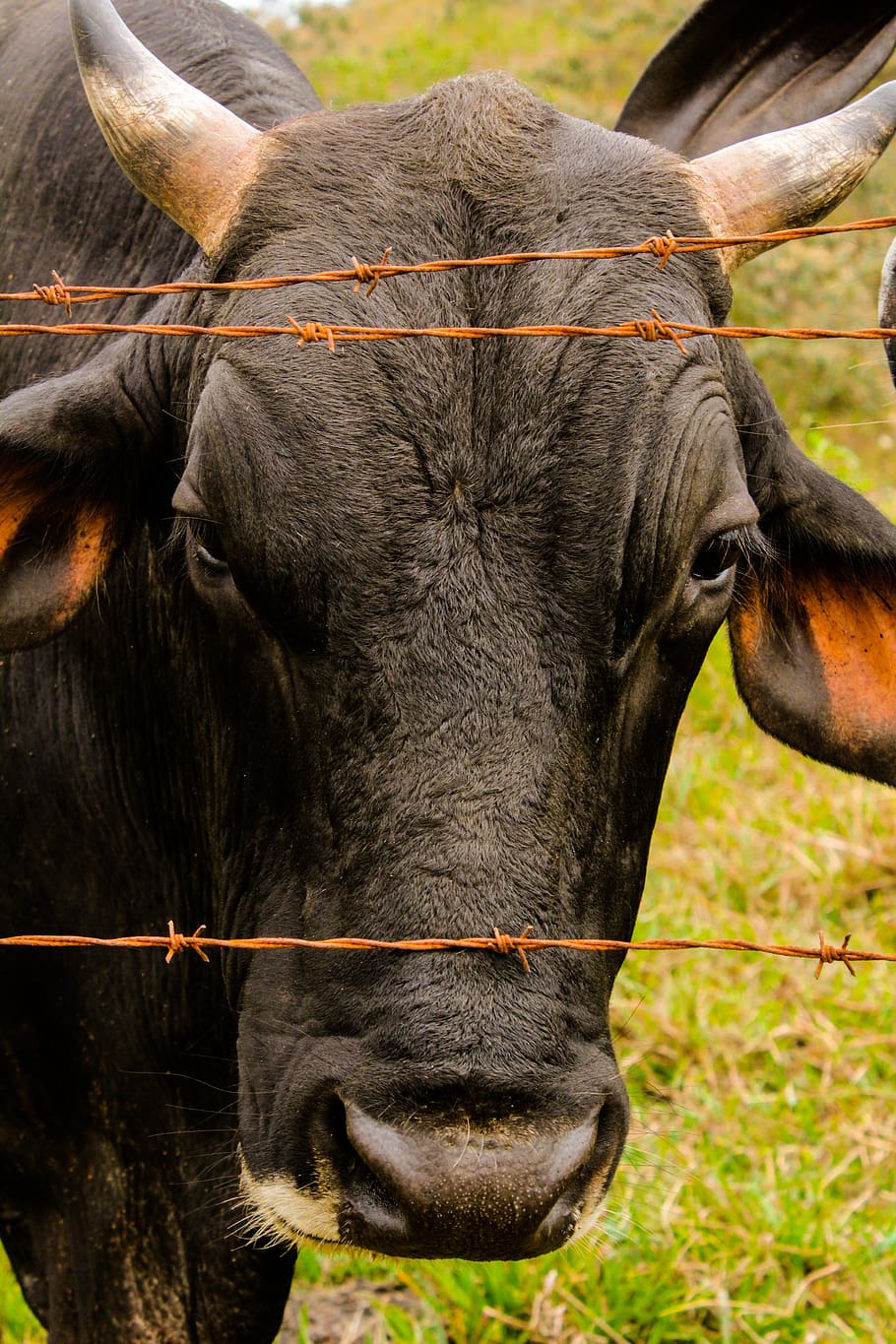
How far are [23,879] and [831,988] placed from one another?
124 inches

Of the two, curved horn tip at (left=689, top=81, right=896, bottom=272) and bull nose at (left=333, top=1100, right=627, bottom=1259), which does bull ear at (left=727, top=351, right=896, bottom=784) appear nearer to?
curved horn tip at (left=689, top=81, right=896, bottom=272)

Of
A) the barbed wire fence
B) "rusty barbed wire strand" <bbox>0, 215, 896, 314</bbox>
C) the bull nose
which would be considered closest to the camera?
the bull nose

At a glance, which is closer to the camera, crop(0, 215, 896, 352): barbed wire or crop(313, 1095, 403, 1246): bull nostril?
crop(313, 1095, 403, 1246): bull nostril

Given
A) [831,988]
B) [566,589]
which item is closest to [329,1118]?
[566,589]

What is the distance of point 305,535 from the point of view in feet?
8.44

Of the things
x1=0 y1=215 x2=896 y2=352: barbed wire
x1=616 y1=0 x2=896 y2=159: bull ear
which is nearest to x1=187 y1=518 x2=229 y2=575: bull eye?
x1=0 y1=215 x2=896 y2=352: barbed wire

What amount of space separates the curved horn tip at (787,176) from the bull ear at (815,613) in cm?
32

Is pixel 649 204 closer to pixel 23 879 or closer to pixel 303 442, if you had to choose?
pixel 303 442

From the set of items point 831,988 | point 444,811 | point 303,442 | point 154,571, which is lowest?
point 831,988

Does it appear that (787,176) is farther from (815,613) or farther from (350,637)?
(350,637)

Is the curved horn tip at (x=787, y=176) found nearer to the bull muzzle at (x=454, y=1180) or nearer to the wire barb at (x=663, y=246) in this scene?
the wire barb at (x=663, y=246)

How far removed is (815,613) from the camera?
346 cm

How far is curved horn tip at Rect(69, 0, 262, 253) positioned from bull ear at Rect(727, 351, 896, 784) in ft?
3.53

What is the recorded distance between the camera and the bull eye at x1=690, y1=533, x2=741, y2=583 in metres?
2.86
